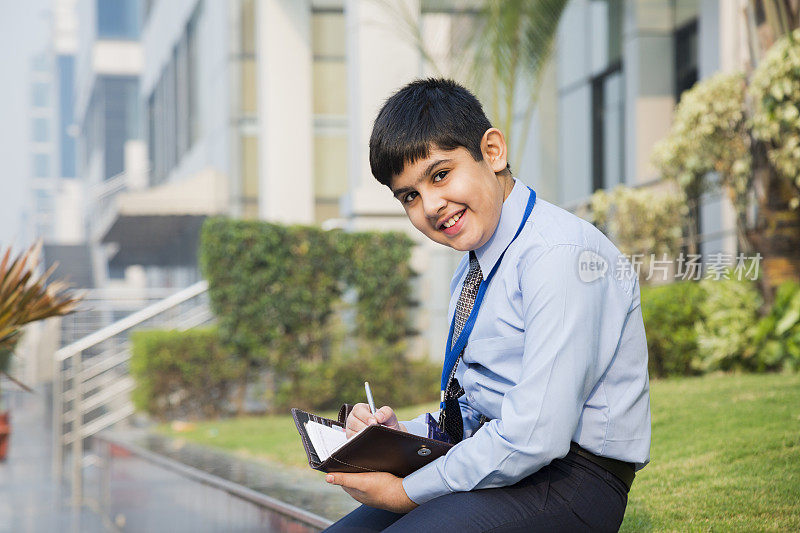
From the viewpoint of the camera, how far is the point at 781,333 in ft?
22.6

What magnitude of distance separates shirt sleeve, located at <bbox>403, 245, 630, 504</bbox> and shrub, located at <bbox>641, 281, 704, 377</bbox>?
6.08 metres

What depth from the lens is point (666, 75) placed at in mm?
12109

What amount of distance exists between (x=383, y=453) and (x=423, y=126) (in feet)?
2.64

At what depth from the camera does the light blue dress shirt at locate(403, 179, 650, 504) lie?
204cm

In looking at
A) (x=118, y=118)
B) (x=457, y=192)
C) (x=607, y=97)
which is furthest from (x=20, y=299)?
(x=118, y=118)

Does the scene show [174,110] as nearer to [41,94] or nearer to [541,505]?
[541,505]

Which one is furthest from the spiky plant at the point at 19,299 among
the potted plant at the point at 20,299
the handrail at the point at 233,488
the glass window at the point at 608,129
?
the glass window at the point at 608,129

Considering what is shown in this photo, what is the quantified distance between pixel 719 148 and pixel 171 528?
5480 mm

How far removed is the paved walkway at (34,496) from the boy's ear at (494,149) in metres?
3.38

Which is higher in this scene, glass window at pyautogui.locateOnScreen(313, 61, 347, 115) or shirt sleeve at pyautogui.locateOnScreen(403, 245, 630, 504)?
glass window at pyautogui.locateOnScreen(313, 61, 347, 115)

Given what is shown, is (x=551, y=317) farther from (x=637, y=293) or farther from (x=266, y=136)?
(x=266, y=136)

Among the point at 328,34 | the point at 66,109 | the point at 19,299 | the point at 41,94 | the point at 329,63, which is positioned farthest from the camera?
the point at 41,94

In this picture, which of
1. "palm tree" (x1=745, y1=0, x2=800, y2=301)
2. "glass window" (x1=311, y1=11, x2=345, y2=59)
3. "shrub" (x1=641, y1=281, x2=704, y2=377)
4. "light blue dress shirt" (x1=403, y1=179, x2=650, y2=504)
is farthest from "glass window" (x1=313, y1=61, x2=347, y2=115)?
"light blue dress shirt" (x1=403, y1=179, x2=650, y2=504)

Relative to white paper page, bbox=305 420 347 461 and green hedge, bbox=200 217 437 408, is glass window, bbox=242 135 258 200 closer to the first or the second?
green hedge, bbox=200 217 437 408
